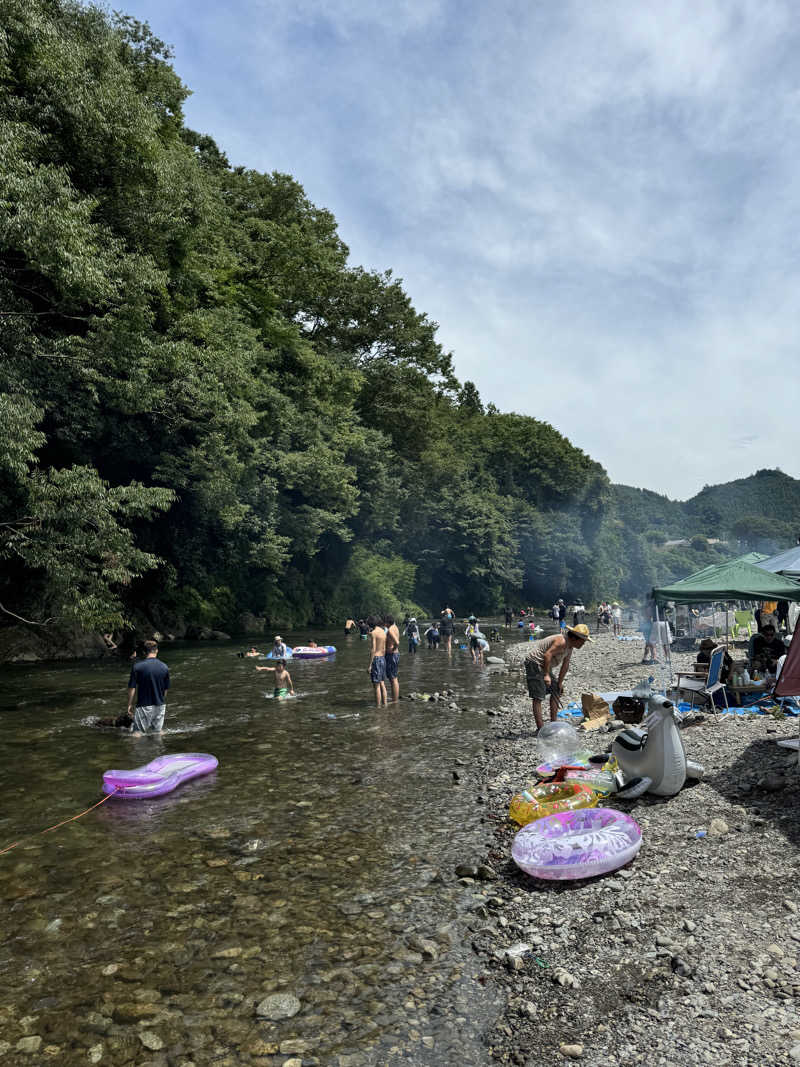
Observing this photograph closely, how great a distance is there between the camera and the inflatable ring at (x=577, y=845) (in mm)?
5711

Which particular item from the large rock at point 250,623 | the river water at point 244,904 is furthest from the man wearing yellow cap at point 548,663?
the large rock at point 250,623

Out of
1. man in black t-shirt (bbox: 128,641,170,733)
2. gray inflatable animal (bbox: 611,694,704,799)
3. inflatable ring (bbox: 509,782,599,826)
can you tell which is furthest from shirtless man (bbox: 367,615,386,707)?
gray inflatable animal (bbox: 611,694,704,799)

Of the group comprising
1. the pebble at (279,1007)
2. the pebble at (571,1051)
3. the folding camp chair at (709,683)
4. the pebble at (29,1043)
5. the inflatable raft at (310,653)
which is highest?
the folding camp chair at (709,683)

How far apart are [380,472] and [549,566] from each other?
37.0 metres

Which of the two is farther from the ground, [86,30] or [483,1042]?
[86,30]

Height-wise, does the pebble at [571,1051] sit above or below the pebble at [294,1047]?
above

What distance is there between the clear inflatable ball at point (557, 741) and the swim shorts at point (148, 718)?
7.04m

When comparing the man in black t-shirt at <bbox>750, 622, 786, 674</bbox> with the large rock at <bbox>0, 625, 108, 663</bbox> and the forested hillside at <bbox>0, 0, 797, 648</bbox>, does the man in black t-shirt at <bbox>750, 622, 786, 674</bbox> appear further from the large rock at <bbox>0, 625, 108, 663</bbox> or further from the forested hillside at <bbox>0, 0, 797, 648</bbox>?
the large rock at <bbox>0, 625, 108, 663</bbox>

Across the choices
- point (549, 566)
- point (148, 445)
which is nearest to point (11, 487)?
point (148, 445)

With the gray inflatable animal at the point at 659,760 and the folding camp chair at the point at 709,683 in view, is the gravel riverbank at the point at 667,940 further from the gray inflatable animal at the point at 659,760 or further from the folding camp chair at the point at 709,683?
the folding camp chair at the point at 709,683

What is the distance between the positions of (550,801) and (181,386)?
2103cm

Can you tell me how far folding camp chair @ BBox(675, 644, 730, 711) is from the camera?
41.1 feet

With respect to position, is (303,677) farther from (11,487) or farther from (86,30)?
(86,30)

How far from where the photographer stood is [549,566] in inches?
2982
